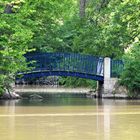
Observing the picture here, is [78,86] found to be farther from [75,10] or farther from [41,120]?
[41,120]

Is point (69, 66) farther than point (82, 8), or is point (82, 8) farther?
point (82, 8)

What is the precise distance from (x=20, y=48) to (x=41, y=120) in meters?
7.82

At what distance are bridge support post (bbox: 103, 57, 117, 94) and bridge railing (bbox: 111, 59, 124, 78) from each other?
29 cm

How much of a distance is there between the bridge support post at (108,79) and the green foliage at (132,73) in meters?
0.98

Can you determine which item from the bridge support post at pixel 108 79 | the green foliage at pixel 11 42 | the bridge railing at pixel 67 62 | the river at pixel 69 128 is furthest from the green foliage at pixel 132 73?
the river at pixel 69 128

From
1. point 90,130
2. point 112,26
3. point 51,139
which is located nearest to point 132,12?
point 112,26

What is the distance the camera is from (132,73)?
32.5 meters

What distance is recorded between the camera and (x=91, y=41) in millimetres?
37594

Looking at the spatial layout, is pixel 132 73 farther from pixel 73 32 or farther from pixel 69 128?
pixel 69 128

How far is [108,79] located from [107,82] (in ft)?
0.76

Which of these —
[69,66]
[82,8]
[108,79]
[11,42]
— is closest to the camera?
[11,42]

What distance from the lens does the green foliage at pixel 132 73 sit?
3241 cm

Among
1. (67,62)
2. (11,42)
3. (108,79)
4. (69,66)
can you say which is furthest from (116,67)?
(11,42)

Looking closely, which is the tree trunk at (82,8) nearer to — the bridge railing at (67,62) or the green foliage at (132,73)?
the bridge railing at (67,62)
